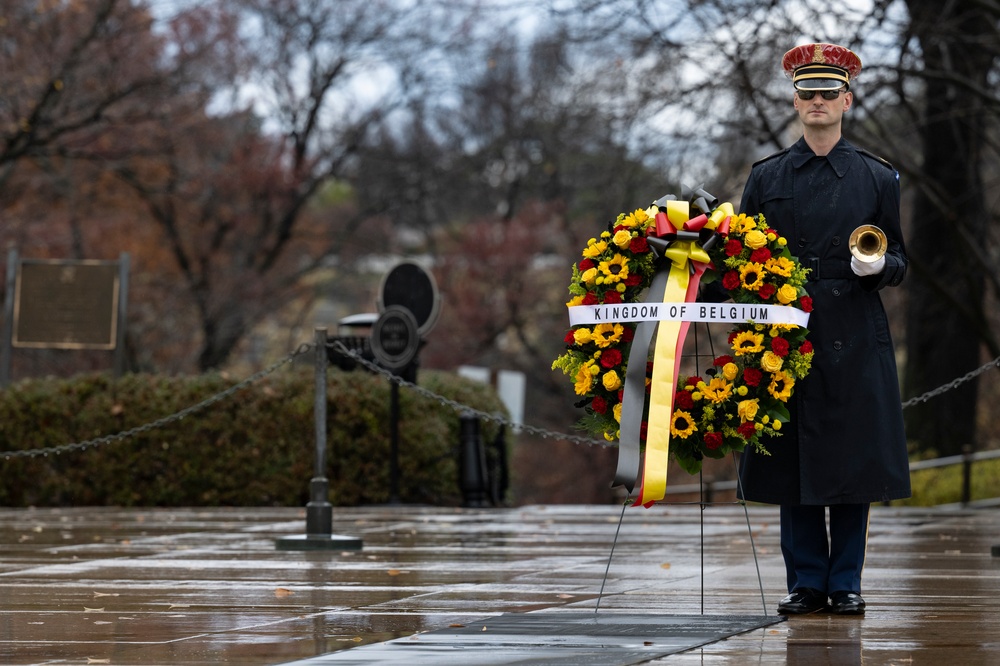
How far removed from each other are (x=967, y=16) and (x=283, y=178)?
15599 mm

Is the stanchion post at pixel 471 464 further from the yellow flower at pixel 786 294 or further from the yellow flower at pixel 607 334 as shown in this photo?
the yellow flower at pixel 786 294

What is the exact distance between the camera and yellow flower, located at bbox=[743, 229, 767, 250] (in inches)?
242

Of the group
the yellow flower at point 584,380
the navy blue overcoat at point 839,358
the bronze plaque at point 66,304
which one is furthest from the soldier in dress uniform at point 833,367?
the bronze plaque at point 66,304

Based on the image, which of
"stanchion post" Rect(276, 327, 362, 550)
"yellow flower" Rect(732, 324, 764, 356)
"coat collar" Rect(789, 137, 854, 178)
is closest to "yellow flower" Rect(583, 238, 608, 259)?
"yellow flower" Rect(732, 324, 764, 356)

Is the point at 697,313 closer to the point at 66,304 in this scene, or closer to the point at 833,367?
the point at 833,367

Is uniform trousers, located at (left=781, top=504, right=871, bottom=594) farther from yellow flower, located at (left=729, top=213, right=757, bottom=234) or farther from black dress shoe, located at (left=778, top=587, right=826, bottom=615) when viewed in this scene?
yellow flower, located at (left=729, top=213, right=757, bottom=234)

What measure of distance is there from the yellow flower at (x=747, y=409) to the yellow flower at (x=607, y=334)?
0.56 m

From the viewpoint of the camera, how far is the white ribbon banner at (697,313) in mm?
6129

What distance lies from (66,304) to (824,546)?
12.5 m

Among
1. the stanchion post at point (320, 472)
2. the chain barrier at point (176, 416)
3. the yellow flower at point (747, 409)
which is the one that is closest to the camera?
the yellow flower at point (747, 409)

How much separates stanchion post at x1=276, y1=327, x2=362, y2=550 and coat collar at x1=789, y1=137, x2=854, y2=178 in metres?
A: 4.29

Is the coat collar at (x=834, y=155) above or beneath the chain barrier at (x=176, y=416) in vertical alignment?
above

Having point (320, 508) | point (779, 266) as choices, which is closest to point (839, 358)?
point (779, 266)

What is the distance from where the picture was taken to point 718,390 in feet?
20.2
